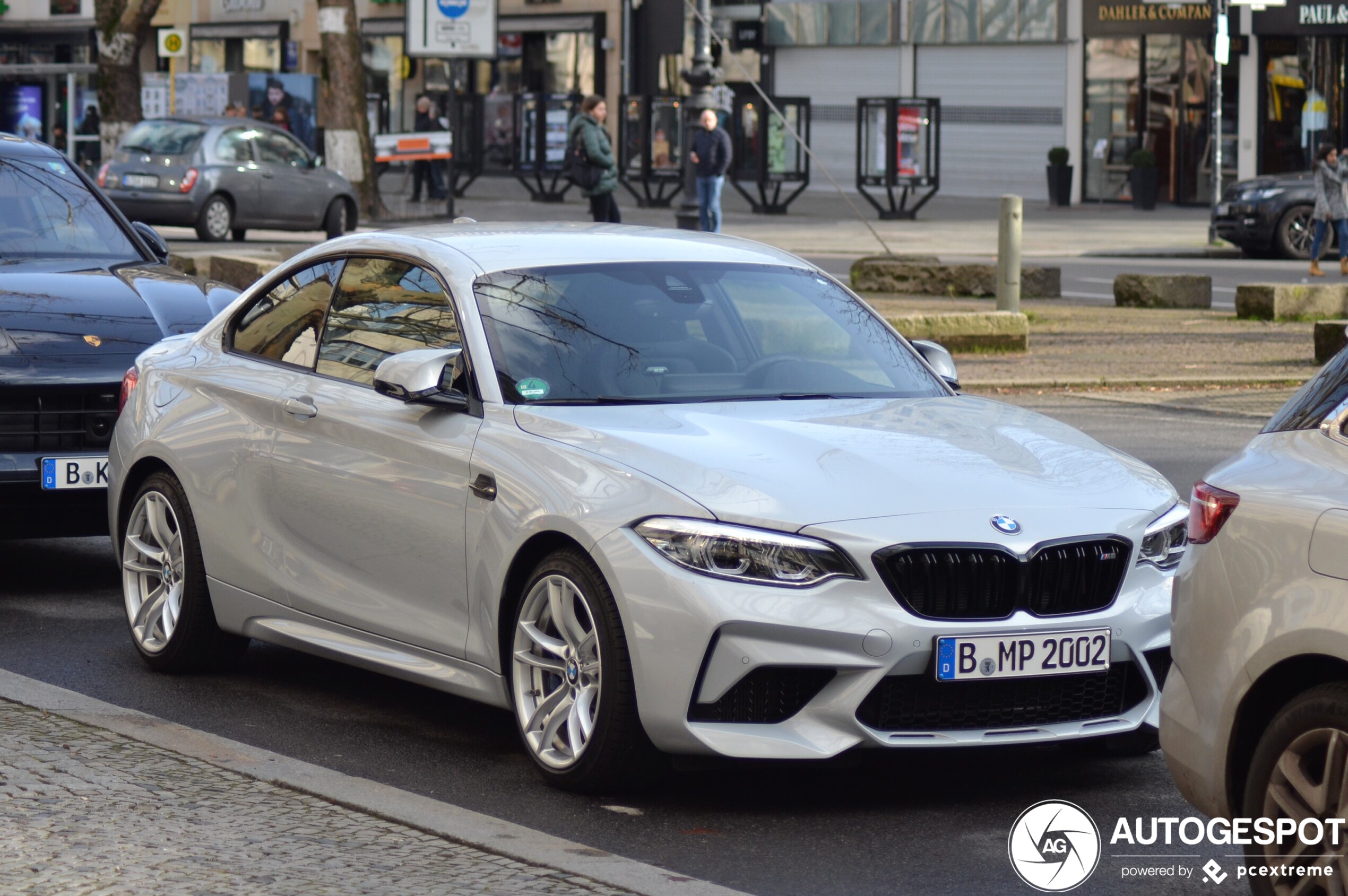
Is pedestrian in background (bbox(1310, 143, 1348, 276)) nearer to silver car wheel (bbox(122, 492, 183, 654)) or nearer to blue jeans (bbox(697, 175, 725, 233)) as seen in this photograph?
blue jeans (bbox(697, 175, 725, 233))

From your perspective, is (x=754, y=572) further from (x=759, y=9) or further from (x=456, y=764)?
(x=759, y=9)

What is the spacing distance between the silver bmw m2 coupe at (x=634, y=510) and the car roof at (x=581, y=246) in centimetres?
2

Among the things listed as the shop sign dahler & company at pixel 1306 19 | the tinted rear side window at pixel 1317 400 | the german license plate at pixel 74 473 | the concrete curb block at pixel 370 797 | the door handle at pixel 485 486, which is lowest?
the concrete curb block at pixel 370 797

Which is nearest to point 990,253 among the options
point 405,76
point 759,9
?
point 759,9

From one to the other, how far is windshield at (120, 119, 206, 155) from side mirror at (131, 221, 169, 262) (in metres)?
19.6

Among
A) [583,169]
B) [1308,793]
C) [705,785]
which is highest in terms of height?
[583,169]

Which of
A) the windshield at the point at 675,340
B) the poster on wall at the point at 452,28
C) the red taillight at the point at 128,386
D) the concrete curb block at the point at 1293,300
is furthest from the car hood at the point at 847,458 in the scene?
the poster on wall at the point at 452,28

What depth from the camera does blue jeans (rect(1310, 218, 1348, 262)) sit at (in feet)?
87.4

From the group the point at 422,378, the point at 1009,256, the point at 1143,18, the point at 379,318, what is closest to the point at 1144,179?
the point at 1143,18

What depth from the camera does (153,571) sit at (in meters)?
7.15

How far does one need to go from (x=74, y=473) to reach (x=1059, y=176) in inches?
1479

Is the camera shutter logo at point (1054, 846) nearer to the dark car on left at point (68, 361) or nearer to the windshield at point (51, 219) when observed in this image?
the dark car on left at point (68, 361)

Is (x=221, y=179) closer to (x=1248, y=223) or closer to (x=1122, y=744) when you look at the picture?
(x=1248, y=223)

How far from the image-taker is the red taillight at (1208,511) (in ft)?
13.6
